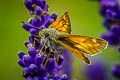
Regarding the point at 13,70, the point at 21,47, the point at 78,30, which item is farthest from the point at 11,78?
the point at 78,30

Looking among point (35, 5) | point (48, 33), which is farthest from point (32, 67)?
point (35, 5)

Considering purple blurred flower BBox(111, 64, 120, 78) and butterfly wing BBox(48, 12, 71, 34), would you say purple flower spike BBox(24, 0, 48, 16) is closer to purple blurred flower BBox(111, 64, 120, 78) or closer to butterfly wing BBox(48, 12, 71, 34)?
butterfly wing BBox(48, 12, 71, 34)

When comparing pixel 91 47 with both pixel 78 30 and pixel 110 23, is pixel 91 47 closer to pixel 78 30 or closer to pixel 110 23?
pixel 110 23

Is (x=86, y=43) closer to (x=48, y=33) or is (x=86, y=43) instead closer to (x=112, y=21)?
(x=48, y=33)

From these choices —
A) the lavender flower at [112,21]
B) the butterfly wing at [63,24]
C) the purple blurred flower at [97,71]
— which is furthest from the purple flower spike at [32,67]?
the purple blurred flower at [97,71]

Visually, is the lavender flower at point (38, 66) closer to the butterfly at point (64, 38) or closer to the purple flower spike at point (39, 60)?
the purple flower spike at point (39, 60)

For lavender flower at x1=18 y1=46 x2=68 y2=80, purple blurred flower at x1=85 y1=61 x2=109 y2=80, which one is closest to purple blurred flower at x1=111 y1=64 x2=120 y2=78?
Answer: purple blurred flower at x1=85 y1=61 x2=109 y2=80

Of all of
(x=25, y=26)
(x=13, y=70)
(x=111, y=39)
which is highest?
(x=25, y=26)
